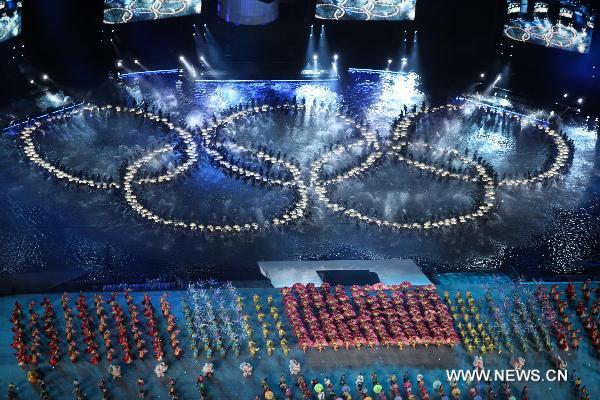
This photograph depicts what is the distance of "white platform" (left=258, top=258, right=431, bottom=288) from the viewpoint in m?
45.5

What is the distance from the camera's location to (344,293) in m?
44.0

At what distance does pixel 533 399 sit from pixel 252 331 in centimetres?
1187

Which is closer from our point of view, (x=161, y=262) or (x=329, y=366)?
(x=329, y=366)

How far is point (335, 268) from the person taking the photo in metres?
46.5

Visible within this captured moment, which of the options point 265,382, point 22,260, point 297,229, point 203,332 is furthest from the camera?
point 297,229

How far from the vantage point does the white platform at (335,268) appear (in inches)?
1790

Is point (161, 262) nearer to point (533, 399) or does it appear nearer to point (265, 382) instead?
point (265, 382)

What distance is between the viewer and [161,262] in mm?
46812

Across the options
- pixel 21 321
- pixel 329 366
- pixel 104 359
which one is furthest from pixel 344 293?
pixel 21 321

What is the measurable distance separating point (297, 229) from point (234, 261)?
418 cm

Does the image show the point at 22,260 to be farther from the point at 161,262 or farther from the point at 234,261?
the point at 234,261

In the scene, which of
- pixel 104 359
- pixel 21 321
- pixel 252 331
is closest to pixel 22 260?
pixel 21 321

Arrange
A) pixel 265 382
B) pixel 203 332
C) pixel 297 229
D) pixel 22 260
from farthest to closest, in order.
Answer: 1. pixel 297 229
2. pixel 22 260
3. pixel 203 332
4. pixel 265 382

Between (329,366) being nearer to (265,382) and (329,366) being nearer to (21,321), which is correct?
(265,382)
